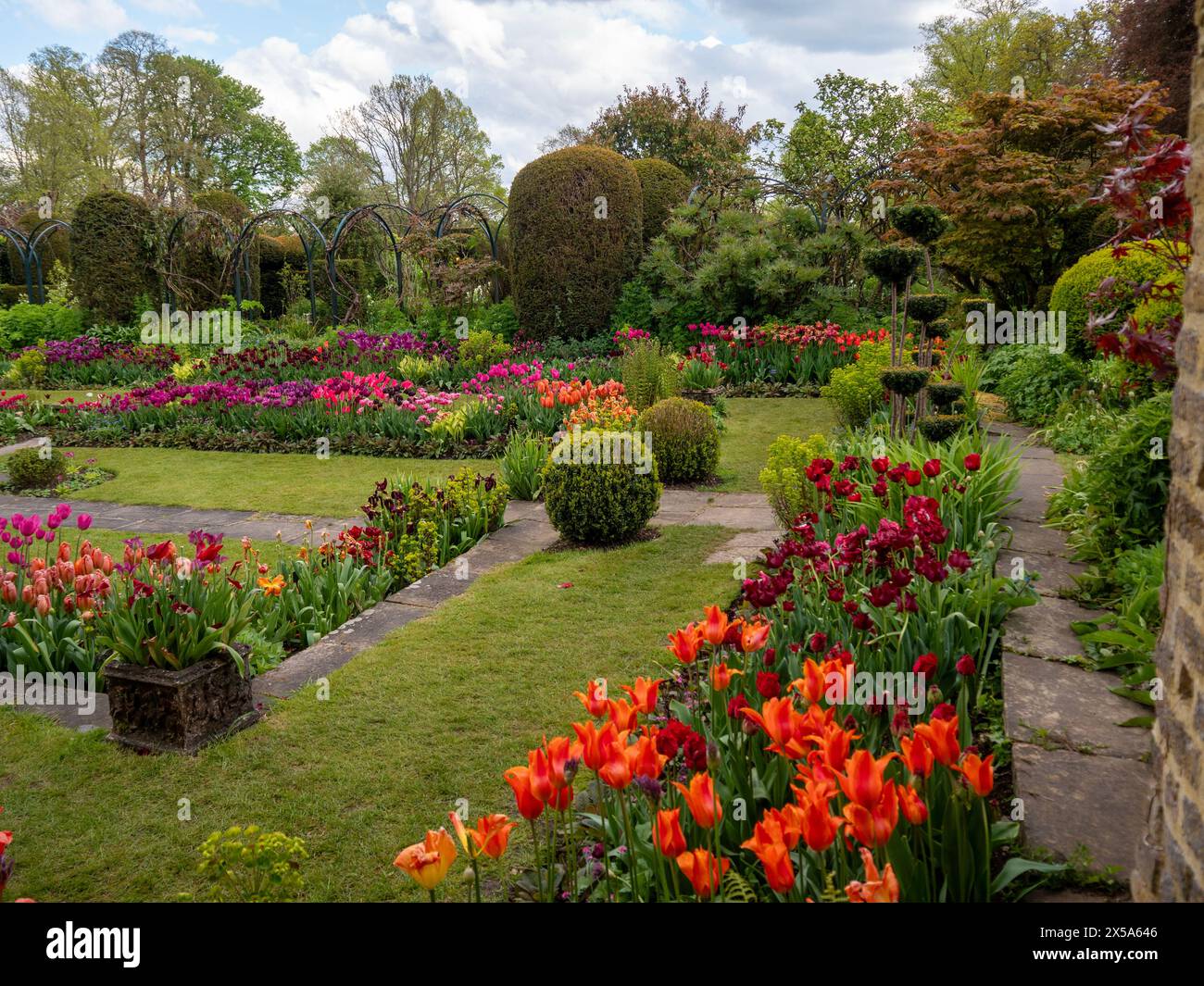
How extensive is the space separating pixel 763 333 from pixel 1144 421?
8690mm

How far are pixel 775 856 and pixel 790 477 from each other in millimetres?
3882

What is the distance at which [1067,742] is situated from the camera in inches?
101

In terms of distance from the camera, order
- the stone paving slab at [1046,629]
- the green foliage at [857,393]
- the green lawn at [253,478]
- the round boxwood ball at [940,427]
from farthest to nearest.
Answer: the green foliage at [857,393], the green lawn at [253,478], the round boxwood ball at [940,427], the stone paving slab at [1046,629]

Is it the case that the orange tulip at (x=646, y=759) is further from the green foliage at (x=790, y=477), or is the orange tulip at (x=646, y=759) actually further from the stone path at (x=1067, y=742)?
the green foliage at (x=790, y=477)

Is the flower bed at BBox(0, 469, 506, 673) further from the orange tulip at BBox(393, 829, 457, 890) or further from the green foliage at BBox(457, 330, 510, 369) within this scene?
the green foliage at BBox(457, 330, 510, 369)

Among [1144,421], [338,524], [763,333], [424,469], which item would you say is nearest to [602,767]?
[1144,421]

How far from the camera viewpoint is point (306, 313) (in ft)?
67.0

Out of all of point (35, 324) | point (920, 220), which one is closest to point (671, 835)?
point (920, 220)

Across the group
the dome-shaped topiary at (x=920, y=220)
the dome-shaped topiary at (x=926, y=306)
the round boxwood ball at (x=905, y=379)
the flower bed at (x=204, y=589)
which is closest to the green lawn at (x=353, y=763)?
the flower bed at (x=204, y=589)

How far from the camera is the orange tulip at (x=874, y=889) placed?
4.69ft

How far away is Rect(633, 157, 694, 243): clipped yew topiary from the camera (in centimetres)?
1505

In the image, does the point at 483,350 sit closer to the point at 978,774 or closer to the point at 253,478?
the point at 253,478

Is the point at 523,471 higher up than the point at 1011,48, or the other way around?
the point at 1011,48

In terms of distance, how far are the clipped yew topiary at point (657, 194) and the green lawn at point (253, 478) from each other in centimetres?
793
